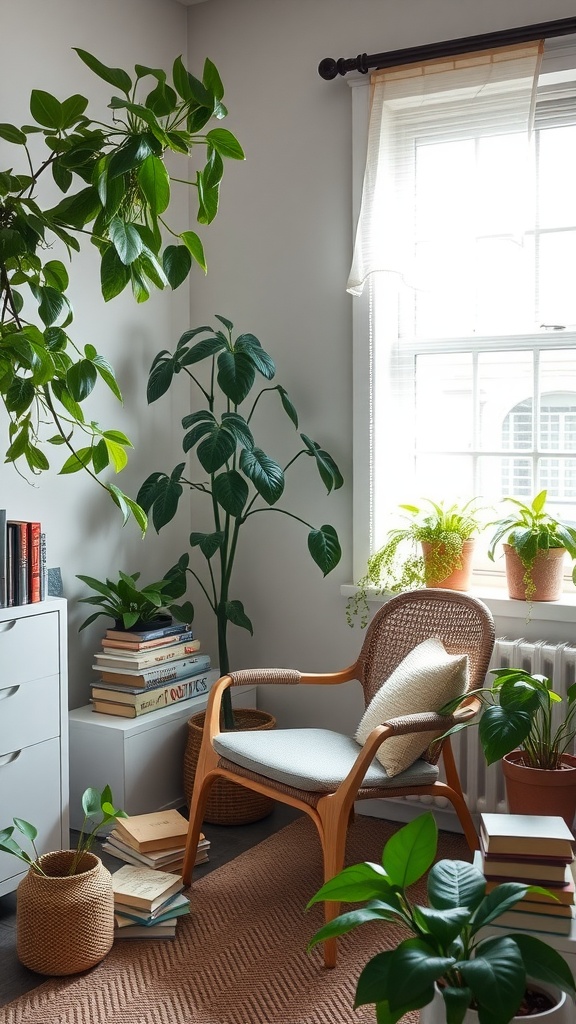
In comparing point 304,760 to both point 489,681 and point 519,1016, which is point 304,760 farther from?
point 519,1016

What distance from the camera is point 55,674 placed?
2.64 meters

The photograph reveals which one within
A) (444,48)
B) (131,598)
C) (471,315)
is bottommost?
(131,598)

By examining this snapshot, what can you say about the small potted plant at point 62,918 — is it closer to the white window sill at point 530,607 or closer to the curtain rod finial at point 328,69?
the white window sill at point 530,607

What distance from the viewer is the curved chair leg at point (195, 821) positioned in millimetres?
2566

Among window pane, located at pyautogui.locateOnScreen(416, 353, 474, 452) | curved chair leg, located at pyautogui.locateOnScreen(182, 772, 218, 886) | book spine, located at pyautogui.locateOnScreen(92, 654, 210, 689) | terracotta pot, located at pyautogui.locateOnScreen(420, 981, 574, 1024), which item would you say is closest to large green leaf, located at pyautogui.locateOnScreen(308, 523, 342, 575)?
window pane, located at pyautogui.locateOnScreen(416, 353, 474, 452)

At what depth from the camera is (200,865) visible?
280cm

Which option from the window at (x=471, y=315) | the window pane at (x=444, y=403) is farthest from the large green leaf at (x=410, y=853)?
the window pane at (x=444, y=403)

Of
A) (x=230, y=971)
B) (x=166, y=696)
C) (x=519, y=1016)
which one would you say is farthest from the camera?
(x=166, y=696)

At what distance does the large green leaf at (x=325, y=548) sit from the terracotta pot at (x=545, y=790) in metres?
0.87

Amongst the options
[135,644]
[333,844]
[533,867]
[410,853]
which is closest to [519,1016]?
[410,853]

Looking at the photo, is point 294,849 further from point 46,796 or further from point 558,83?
point 558,83

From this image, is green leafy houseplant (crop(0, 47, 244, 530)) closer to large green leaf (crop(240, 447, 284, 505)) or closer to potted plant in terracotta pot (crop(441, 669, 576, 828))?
large green leaf (crop(240, 447, 284, 505))

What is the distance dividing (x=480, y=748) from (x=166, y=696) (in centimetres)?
103

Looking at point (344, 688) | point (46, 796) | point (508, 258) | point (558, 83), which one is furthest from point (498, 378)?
point (46, 796)
